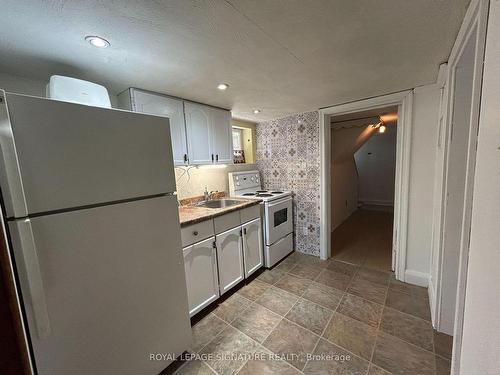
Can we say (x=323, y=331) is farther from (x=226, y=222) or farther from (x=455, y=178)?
(x=455, y=178)

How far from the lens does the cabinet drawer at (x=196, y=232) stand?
1.59m

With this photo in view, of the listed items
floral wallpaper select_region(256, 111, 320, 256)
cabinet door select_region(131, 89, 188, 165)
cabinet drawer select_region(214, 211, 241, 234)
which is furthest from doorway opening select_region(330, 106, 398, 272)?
cabinet door select_region(131, 89, 188, 165)

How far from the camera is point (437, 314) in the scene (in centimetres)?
150

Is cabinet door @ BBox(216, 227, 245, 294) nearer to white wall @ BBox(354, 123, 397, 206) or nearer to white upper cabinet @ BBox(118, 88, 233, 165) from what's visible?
white upper cabinet @ BBox(118, 88, 233, 165)

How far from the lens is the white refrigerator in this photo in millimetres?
754

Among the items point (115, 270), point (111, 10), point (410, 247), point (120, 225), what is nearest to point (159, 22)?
point (111, 10)

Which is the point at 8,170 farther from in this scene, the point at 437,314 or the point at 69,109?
the point at 437,314

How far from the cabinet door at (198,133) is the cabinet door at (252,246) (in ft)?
2.95

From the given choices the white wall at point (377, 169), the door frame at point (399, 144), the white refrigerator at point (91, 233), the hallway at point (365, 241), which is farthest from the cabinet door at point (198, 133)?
the white wall at point (377, 169)

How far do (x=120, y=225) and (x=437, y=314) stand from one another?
7.59 feet

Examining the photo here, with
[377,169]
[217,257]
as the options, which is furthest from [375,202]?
[217,257]

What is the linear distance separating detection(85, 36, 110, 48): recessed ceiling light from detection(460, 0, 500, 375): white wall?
62.1 inches

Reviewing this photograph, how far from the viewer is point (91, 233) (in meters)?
0.95

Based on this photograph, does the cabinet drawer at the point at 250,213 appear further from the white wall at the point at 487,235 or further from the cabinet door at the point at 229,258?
the white wall at the point at 487,235
